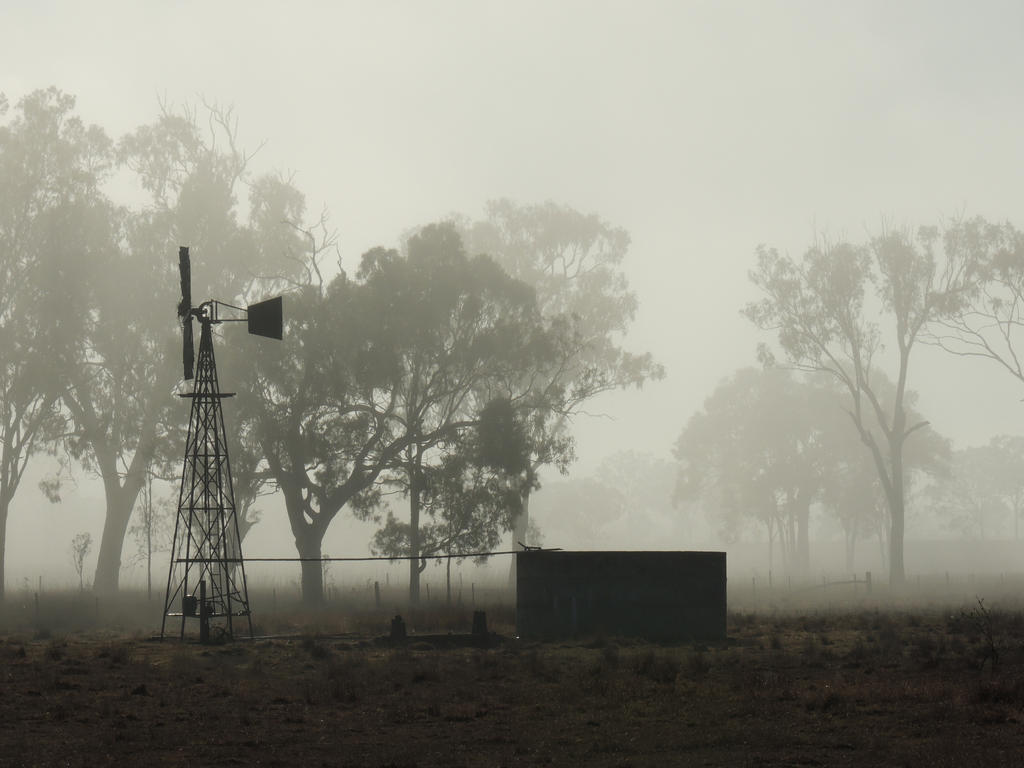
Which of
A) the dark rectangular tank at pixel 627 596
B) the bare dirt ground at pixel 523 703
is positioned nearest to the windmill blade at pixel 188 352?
the bare dirt ground at pixel 523 703

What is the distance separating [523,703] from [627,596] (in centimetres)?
1238

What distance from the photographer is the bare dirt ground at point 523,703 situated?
16.2 metres

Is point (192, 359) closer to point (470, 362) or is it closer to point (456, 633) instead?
point (456, 633)

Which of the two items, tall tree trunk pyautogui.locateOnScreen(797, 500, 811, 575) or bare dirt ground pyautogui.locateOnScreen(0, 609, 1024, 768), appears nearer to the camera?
bare dirt ground pyautogui.locateOnScreen(0, 609, 1024, 768)

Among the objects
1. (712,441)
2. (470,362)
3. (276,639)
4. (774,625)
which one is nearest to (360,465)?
(470,362)

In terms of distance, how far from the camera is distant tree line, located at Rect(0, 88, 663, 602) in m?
47.5

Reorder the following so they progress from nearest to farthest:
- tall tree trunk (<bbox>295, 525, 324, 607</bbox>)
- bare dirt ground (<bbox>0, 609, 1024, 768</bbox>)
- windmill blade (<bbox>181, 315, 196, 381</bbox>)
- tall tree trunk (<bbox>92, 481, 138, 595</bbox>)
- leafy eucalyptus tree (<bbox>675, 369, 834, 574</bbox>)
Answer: bare dirt ground (<bbox>0, 609, 1024, 768</bbox>)
windmill blade (<bbox>181, 315, 196, 381</bbox>)
tall tree trunk (<bbox>295, 525, 324, 607</bbox>)
tall tree trunk (<bbox>92, 481, 138, 595</bbox>)
leafy eucalyptus tree (<bbox>675, 369, 834, 574</bbox>)

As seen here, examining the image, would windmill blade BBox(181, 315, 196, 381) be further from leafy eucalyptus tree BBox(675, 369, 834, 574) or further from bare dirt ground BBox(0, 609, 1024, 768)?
leafy eucalyptus tree BBox(675, 369, 834, 574)

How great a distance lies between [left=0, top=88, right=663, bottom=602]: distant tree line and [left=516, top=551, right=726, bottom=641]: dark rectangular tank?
968 centimetres

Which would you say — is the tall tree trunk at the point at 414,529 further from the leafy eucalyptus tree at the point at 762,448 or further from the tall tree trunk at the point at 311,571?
the leafy eucalyptus tree at the point at 762,448

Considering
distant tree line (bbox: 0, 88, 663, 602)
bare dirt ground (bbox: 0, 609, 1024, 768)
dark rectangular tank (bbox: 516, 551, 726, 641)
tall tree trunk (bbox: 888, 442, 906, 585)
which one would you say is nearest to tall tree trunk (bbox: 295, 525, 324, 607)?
distant tree line (bbox: 0, 88, 663, 602)

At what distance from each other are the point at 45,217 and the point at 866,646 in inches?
1714

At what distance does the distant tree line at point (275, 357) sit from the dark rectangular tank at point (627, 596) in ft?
31.8

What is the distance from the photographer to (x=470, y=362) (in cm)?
5034
